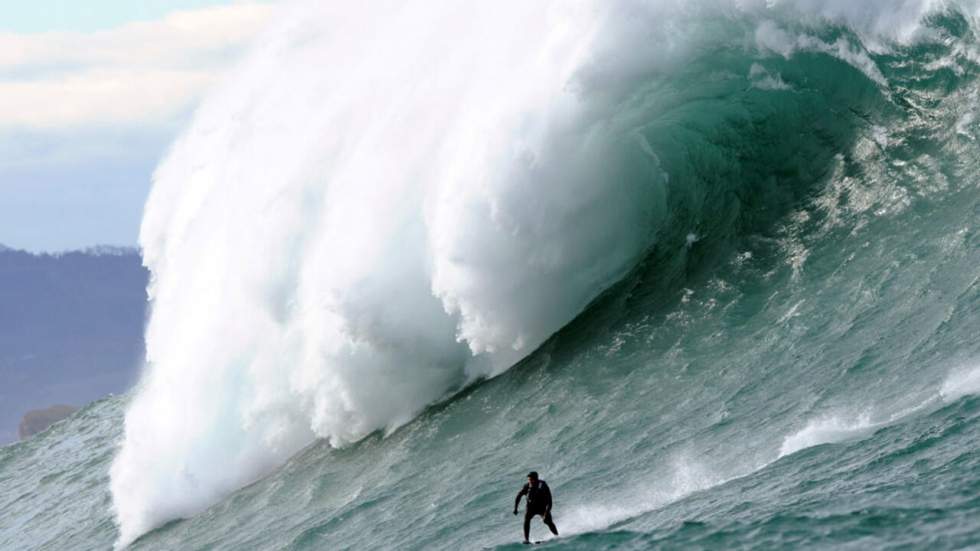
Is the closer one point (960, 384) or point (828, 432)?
point (960, 384)

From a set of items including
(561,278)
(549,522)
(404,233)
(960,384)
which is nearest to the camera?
(960,384)

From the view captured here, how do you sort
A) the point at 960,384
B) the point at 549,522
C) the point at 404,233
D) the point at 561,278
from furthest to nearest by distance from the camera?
the point at 404,233
the point at 561,278
the point at 549,522
the point at 960,384

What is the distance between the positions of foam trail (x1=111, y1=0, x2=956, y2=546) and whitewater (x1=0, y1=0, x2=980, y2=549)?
53 millimetres

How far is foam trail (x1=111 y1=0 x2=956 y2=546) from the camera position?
19.8 meters

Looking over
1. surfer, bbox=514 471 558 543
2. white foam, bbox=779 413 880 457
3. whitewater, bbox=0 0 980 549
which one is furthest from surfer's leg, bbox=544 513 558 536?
white foam, bbox=779 413 880 457

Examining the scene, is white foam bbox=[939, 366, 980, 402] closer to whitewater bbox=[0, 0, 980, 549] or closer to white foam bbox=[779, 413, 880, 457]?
whitewater bbox=[0, 0, 980, 549]

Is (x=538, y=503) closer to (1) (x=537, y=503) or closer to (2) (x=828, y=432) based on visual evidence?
(1) (x=537, y=503)

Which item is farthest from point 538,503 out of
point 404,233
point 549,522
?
point 404,233

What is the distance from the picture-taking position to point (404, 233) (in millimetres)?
21125

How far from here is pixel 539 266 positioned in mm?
19875

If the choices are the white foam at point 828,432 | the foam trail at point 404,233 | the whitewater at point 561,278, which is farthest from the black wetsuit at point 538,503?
the foam trail at point 404,233

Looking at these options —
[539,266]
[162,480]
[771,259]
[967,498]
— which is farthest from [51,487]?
[967,498]

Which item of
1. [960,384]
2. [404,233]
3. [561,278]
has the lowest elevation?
[960,384]

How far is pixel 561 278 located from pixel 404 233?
272 centimetres
